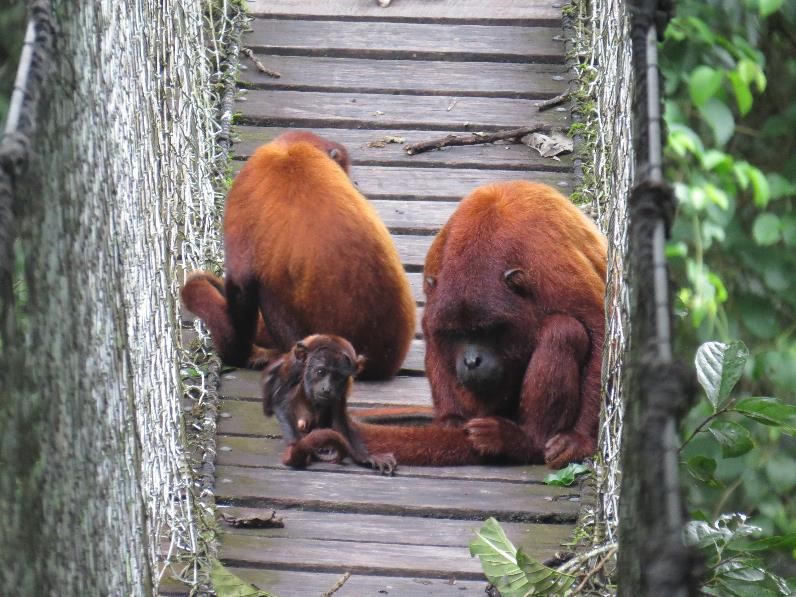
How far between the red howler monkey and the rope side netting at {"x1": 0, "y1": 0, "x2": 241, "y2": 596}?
534mm

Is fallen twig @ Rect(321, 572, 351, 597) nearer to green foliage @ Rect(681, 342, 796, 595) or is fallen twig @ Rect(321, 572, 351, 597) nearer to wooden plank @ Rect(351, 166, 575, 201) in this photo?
green foliage @ Rect(681, 342, 796, 595)

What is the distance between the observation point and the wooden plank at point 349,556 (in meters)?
3.67

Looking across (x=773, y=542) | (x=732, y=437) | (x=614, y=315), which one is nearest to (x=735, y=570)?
(x=773, y=542)

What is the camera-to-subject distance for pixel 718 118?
609 cm

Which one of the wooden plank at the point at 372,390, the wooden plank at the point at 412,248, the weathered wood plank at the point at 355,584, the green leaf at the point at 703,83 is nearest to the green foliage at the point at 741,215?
the green leaf at the point at 703,83

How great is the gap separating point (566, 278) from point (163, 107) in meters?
1.44

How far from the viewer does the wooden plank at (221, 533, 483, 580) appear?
144 inches

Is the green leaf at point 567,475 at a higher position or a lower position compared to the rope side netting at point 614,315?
lower

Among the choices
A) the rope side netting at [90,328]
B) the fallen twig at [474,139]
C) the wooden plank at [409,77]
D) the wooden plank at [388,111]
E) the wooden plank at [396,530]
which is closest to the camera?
the rope side netting at [90,328]

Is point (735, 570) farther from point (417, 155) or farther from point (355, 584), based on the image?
point (417, 155)

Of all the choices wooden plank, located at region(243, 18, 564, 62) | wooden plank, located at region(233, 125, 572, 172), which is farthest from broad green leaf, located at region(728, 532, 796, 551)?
wooden plank, located at region(243, 18, 564, 62)

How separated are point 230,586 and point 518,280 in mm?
1483

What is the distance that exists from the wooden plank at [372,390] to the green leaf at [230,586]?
131cm

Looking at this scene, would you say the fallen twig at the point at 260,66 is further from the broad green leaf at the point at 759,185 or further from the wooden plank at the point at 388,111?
the broad green leaf at the point at 759,185
